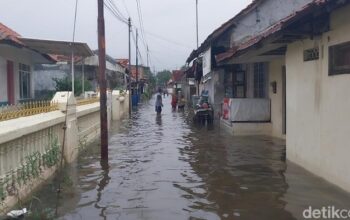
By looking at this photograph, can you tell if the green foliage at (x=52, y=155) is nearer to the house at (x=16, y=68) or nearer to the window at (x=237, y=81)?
the house at (x=16, y=68)

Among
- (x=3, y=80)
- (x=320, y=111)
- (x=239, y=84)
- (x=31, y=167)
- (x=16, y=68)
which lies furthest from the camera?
(x=239, y=84)

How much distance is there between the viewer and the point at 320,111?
8500 mm

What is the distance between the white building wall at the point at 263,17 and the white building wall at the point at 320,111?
906cm

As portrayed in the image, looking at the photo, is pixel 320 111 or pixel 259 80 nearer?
pixel 320 111

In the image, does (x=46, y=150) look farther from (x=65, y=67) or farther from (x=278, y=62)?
(x=65, y=67)

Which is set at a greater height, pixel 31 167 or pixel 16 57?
pixel 16 57

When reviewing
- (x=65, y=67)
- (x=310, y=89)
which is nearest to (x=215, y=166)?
(x=310, y=89)

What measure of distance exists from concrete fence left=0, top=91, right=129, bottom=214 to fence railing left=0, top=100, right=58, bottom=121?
3.5 inches

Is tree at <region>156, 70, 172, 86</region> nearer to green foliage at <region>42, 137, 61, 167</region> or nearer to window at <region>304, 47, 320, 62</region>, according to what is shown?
green foliage at <region>42, 137, 61, 167</region>

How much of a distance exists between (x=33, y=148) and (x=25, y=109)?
708mm

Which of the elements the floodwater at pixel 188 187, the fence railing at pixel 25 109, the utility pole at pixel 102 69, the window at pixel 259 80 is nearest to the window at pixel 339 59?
the floodwater at pixel 188 187

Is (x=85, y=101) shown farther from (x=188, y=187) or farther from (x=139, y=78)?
(x=139, y=78)

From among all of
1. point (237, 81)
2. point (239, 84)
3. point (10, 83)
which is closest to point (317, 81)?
point (239, 84)

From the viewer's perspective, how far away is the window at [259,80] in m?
17.3
